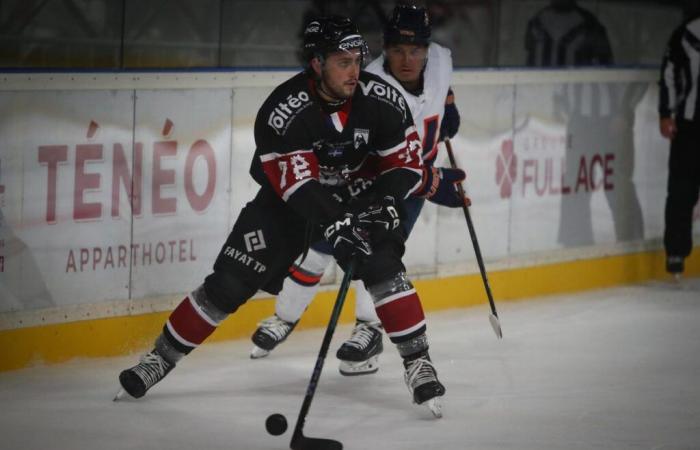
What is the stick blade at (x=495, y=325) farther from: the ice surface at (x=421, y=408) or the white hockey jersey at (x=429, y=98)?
the white hockey jersey at (x=429, y=98)

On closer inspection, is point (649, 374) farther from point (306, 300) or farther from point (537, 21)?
point (537, 21)

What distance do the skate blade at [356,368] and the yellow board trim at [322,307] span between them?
0.68m

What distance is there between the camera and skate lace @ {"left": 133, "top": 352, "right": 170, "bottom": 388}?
4.53 metres

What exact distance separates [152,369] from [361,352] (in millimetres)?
827

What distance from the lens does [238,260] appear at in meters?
4.46

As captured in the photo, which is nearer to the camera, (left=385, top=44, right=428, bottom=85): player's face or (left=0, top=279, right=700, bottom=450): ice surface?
(left=0, top=279, right=700, bottom=450): ice surface

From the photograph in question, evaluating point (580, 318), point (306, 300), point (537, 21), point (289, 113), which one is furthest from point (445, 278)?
point (289, 113)

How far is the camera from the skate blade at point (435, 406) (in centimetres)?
438

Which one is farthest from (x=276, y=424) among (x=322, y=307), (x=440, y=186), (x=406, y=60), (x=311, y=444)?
(x=322, y=307)

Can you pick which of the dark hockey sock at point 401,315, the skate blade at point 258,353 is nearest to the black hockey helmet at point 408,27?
the dark hockey sock at point 401,315

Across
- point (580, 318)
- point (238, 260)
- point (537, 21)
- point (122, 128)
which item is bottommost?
point (580, 318)

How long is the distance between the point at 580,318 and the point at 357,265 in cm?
215

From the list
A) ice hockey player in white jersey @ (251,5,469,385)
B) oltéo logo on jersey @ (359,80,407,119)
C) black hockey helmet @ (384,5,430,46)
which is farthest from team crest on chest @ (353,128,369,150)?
black hockey helmet @ (384,5,430,46)

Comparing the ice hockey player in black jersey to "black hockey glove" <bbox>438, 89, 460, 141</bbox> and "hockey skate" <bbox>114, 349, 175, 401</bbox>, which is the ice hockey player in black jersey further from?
"black hockey glove" <bbox>438, 89, 460, 141</bbox>
